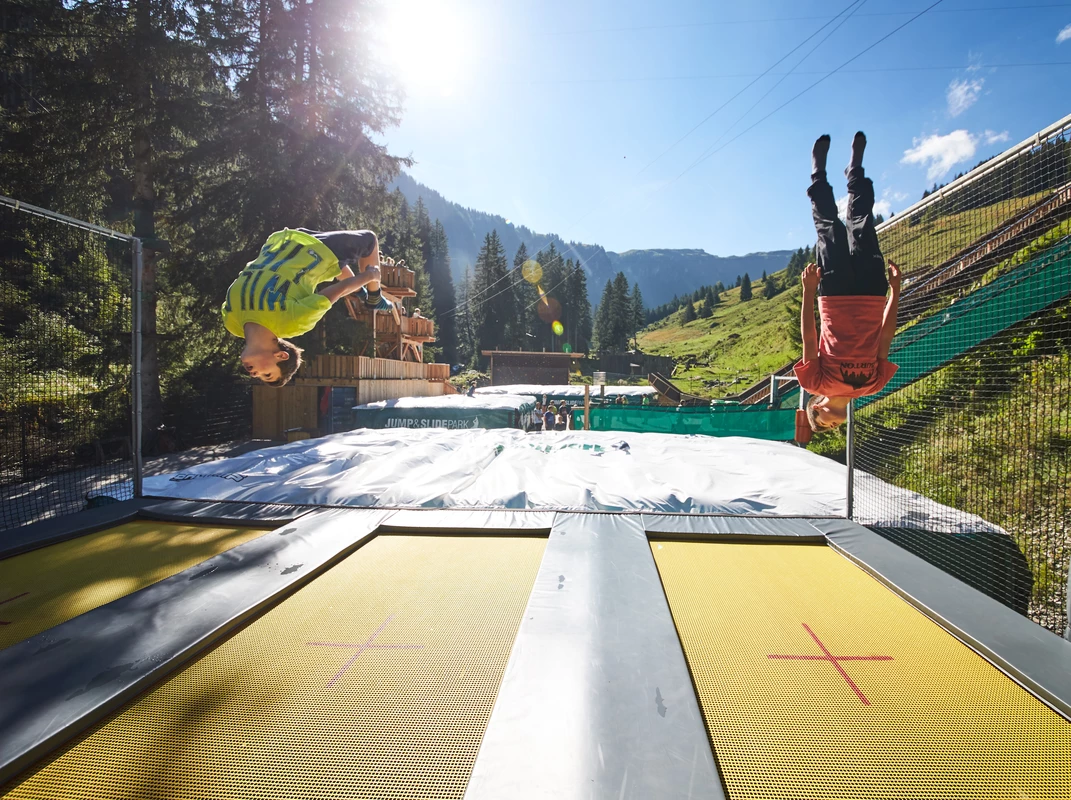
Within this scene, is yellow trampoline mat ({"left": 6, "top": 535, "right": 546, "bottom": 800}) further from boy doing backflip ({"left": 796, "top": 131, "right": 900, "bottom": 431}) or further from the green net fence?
the green net fence

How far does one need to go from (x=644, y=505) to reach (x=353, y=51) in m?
11.5

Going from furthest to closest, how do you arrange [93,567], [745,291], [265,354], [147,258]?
1. [745,291]
2. [147,258]
3. [265,354]
4. [93,567]

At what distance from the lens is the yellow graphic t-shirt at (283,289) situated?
2.94 meters

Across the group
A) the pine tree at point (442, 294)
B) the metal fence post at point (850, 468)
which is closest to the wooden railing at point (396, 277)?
the metal fence post at point (850, 468)

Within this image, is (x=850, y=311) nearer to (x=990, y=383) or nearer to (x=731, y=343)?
(x=990, y=383)

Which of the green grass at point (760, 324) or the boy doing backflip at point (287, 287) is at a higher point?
the green grass at point (760, 324)

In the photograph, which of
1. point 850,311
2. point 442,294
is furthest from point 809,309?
point 442,294

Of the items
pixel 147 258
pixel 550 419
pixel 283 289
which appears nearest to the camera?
pixel 283 289

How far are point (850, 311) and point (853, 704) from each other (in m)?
2.07

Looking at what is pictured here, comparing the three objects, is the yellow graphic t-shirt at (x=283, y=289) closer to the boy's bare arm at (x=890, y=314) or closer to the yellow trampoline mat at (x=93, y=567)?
the yellow trampoline mat at (x=93, y=567)

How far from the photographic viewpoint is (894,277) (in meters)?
2.57

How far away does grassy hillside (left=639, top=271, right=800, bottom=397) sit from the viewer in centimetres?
3247

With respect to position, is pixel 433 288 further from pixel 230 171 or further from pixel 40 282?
pixel 40 282

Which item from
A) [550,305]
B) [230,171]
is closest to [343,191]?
[230,171]
